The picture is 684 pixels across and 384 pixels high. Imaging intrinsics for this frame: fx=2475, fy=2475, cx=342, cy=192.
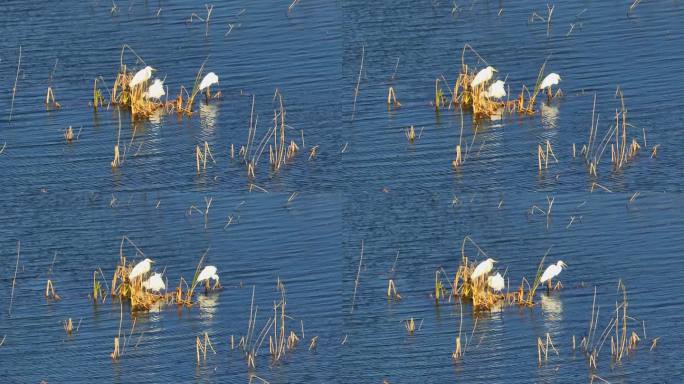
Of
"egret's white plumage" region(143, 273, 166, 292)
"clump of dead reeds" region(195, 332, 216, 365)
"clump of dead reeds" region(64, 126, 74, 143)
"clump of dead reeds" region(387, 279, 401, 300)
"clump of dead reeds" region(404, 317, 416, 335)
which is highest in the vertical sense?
"clump of dead reeds" region(64, 126, 74, 143)

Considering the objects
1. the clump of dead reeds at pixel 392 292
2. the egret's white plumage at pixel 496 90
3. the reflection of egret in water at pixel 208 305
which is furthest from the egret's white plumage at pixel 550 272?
the egret's white plumage at pixel 496 90

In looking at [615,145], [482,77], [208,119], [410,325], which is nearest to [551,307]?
[410,325]

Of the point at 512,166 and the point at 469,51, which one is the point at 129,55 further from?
the point at 512,166

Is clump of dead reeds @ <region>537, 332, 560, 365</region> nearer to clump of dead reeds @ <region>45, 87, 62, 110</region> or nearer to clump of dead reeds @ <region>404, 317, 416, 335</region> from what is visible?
clump of dead reeds @ <region>404, 317, 416, 335</region>

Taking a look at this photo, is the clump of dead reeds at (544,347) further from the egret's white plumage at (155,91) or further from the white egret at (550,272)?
the egret's white plumage at (155,91)

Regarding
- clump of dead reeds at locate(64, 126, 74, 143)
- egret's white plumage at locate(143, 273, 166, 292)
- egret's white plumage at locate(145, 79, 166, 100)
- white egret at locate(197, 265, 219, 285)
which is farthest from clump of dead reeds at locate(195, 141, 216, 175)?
egret's white plumage at locate(143, 273, 166, 292)
